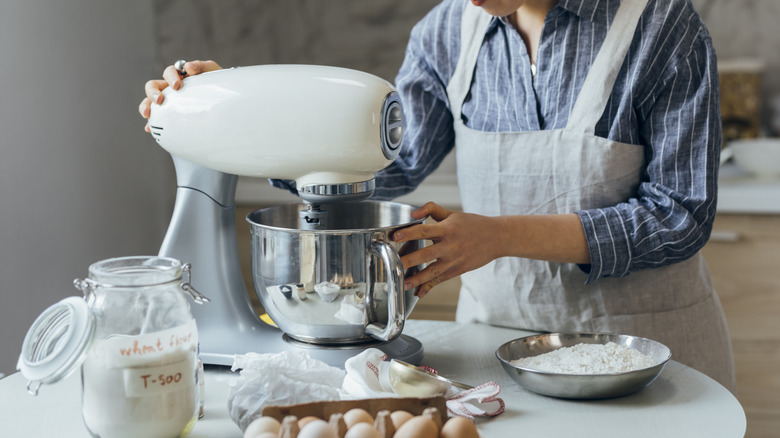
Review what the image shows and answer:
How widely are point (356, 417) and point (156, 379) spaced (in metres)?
0.19

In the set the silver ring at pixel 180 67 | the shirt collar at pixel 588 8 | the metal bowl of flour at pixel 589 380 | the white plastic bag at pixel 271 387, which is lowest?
the metal bowl of flour at pixel 589 380

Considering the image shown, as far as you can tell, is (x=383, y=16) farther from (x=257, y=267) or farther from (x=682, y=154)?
(x=257, y=267)

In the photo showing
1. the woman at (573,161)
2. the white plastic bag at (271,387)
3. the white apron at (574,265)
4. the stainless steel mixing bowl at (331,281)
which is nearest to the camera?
the white plastic bag at (271,387)

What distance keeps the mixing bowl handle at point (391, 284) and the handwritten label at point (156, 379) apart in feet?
0.83

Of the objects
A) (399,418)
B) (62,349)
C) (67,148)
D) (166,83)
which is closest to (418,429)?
(399,418)

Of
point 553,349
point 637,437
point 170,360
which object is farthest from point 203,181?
point 637,437

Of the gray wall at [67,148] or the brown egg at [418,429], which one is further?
the gray wall at [67,148]

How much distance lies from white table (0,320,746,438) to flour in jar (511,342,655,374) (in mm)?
35

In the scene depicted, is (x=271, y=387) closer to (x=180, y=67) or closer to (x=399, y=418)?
(x=399, y=418)

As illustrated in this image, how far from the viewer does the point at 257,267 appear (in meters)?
0.99

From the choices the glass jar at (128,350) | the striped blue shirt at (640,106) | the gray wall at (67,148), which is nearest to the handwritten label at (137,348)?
the glass jar at (128,350)

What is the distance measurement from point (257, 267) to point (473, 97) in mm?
604

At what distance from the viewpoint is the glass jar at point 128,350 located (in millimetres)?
719

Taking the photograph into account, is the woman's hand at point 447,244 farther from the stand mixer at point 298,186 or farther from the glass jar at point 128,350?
the glass jar at point 128,350
